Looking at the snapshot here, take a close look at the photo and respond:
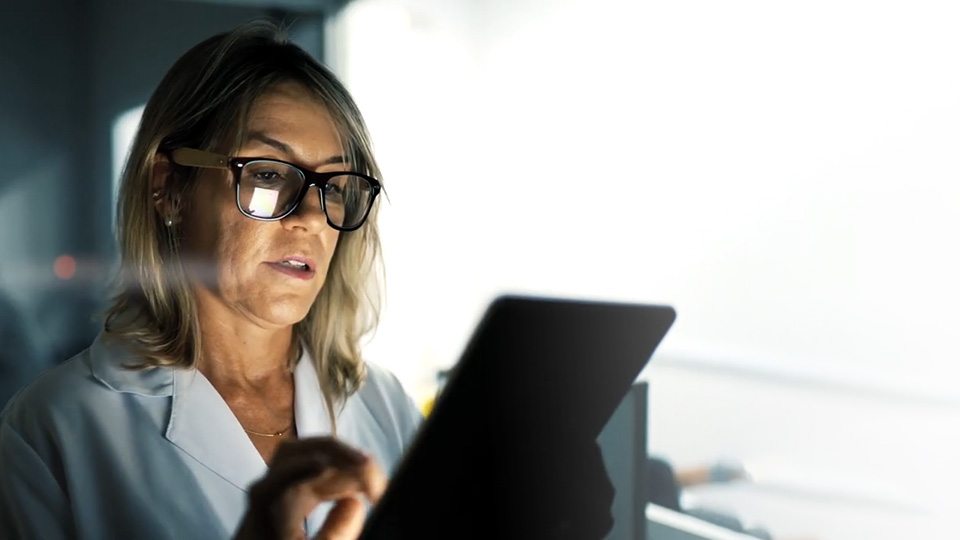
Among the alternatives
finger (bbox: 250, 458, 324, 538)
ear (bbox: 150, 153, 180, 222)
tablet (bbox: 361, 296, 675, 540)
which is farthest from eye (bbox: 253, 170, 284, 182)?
tablet (bbox: 361, 296, 675, 540)

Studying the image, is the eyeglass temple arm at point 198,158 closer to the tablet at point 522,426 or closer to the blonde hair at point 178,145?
the blonde hair at point 178,145

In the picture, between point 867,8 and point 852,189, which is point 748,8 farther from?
point 852,189

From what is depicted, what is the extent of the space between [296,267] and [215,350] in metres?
0.16

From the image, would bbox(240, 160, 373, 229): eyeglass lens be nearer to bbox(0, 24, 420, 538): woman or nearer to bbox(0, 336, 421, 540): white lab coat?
bbox(0, 24, 420, 538): woman

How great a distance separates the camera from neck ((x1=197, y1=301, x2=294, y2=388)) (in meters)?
1.42

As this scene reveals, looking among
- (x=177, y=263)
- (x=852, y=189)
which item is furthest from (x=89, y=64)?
(x=852, y=189)

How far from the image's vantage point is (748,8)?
5.24 feet

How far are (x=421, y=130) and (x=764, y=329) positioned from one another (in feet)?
1.95

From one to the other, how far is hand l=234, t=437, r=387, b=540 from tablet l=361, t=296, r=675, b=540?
209mm

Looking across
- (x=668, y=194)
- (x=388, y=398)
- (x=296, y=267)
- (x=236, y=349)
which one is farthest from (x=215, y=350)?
(x=668, y=194)

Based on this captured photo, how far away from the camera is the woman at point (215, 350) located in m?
1.36

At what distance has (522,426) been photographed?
1.11 meters

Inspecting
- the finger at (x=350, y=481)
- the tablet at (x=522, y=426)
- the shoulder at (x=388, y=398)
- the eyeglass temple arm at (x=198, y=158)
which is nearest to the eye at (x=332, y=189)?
the eyeglass temple arm at (x=198, y=158)

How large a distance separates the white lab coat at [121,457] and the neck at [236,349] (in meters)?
0.02
